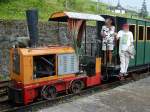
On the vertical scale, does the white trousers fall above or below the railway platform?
above

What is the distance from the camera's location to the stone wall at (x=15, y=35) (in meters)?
13.9

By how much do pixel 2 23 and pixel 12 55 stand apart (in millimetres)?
4466

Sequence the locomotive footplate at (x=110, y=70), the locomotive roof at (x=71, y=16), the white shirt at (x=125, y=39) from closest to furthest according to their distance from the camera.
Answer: the locomotive roof at (x=71, y=16) < the white shirt at (x=125, y=39) < the locomotive footplate at (x=110, y=70)

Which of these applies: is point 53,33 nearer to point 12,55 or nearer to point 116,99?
point 12,55

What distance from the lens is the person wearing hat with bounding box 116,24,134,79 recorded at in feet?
40.1

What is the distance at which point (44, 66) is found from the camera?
1014 cm

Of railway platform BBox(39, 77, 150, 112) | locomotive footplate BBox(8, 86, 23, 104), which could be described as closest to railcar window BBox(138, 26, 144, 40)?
railway platform BBox(39, 77, 150, 112)

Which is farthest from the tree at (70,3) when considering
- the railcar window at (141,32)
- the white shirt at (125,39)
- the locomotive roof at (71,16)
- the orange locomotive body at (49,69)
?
the orange locomotive body at (49,69)

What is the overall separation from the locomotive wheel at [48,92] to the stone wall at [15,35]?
10.6 feet

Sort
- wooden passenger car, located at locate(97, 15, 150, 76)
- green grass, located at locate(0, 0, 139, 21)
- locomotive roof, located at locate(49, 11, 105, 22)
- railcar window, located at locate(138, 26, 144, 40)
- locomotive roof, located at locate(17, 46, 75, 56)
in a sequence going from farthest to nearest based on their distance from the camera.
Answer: green grass, located at locate(0, 0, 139, 21)
railcar window, located at locate(138, 26, 144, 40)
wooden passenger car, located at locate(97, 15, 150, 76)
locomotive roof, located at locate(49, 11, 105, 22)
locomotive roof, located at locate(17, 46, 75, 56)

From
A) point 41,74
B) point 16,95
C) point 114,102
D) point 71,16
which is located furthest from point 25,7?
point 114,102

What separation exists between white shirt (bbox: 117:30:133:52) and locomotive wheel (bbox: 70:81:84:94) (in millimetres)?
2177

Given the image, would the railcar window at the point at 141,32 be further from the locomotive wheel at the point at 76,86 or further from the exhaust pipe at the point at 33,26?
the exhaust pipe at the point at 33,26

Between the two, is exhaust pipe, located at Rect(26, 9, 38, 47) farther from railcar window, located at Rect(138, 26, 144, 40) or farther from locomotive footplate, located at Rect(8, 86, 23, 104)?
railcar window, located at Rect(138, 26, 144, 40)
